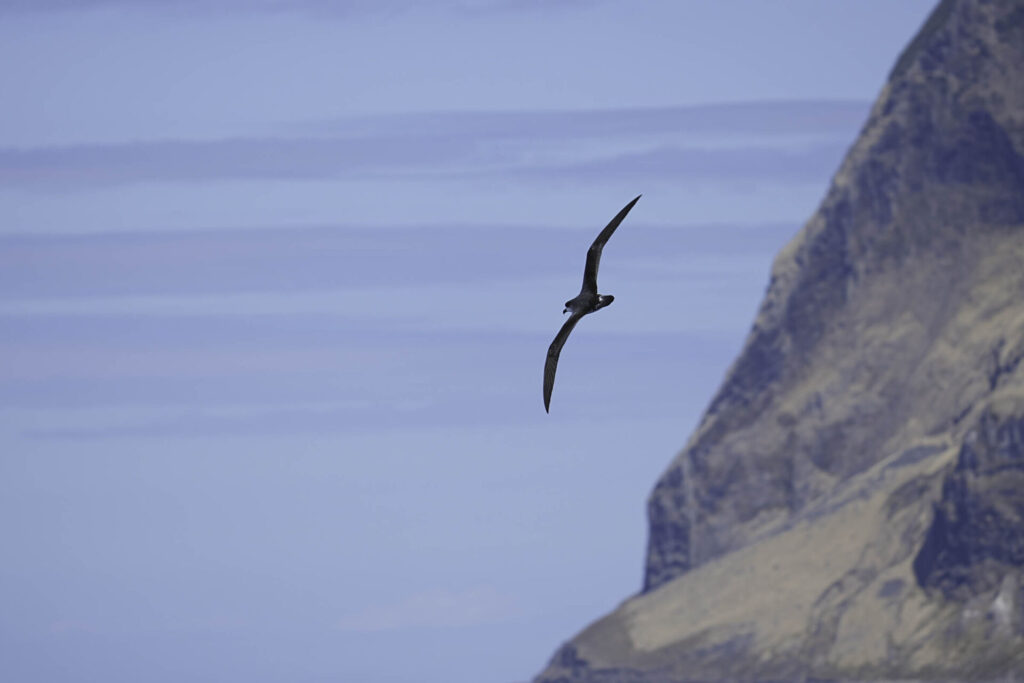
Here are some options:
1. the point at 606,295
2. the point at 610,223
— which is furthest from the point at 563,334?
the point at 610,223

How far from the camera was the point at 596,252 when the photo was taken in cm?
7444

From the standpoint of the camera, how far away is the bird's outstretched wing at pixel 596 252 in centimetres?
7144

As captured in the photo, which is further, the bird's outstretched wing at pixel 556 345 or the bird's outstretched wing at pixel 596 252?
the bird's outstretched wing at pixel 556 345

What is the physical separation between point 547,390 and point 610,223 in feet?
20.9

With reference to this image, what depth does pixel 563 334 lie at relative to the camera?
77.7 metres

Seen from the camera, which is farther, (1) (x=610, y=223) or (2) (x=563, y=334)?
(2) (x=563, y=334)

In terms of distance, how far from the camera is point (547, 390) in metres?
75.2

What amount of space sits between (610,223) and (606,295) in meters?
5.67

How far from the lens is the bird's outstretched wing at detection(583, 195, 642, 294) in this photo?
234 ft

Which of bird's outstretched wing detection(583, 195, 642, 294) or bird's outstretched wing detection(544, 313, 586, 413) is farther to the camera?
bird's outstretched wing detection(544, 313, 586, 413)

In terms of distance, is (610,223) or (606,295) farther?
(606,295)

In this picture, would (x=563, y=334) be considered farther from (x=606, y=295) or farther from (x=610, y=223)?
(x=610, y=223)

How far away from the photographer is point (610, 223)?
71.6 m

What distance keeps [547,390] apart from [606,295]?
3813 mm
